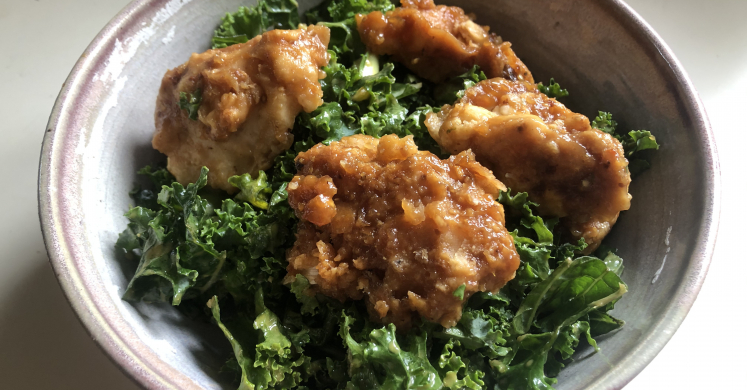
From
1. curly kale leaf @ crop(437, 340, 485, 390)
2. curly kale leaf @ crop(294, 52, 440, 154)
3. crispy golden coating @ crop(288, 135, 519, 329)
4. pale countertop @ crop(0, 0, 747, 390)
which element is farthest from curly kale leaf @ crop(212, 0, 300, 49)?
curly kale leaf @ crop(437, 340, 485, 390)

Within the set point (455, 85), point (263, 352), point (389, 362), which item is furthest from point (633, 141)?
point (263, 352)

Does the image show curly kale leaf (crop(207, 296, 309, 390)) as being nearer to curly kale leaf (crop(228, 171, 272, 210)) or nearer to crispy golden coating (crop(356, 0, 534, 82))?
curly kale leaf (crop(228, 171, 272, 210))

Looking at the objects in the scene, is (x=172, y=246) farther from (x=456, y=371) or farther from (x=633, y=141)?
(x=633, y=141)

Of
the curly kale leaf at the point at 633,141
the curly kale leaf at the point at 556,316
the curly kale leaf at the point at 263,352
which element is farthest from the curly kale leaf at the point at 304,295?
the curly kale leaf at the point at 633,141

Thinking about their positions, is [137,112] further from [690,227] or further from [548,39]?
[690,227]

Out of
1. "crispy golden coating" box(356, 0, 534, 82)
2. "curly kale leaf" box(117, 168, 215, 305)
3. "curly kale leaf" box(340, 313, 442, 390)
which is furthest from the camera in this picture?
"crispy golden coating" box(356, 0, 534, 82)

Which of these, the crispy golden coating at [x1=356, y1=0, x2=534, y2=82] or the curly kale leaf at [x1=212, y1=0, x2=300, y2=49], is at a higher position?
the crispy golden coating at [x1=356, y1=0, x2=534, y2=82]

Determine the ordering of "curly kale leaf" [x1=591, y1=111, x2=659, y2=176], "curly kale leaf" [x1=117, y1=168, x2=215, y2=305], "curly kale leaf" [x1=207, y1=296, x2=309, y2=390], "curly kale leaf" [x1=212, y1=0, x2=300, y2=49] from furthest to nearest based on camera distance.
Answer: "curly kale leaf" [x1=212, y1=0, x2=300, y2=49] → "curly kale leaf" [x1=591, y1=111, x2=659, y2=176] → "curly kale leaf" [x1=117, y1=168, x2=215, y2=305] → "curly kale leaf" [x1=207, y1=296, x2=309, y2=390]

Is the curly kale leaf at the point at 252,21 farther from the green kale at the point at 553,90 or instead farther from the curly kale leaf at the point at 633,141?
the curly kale leaf at the point at 633,141
